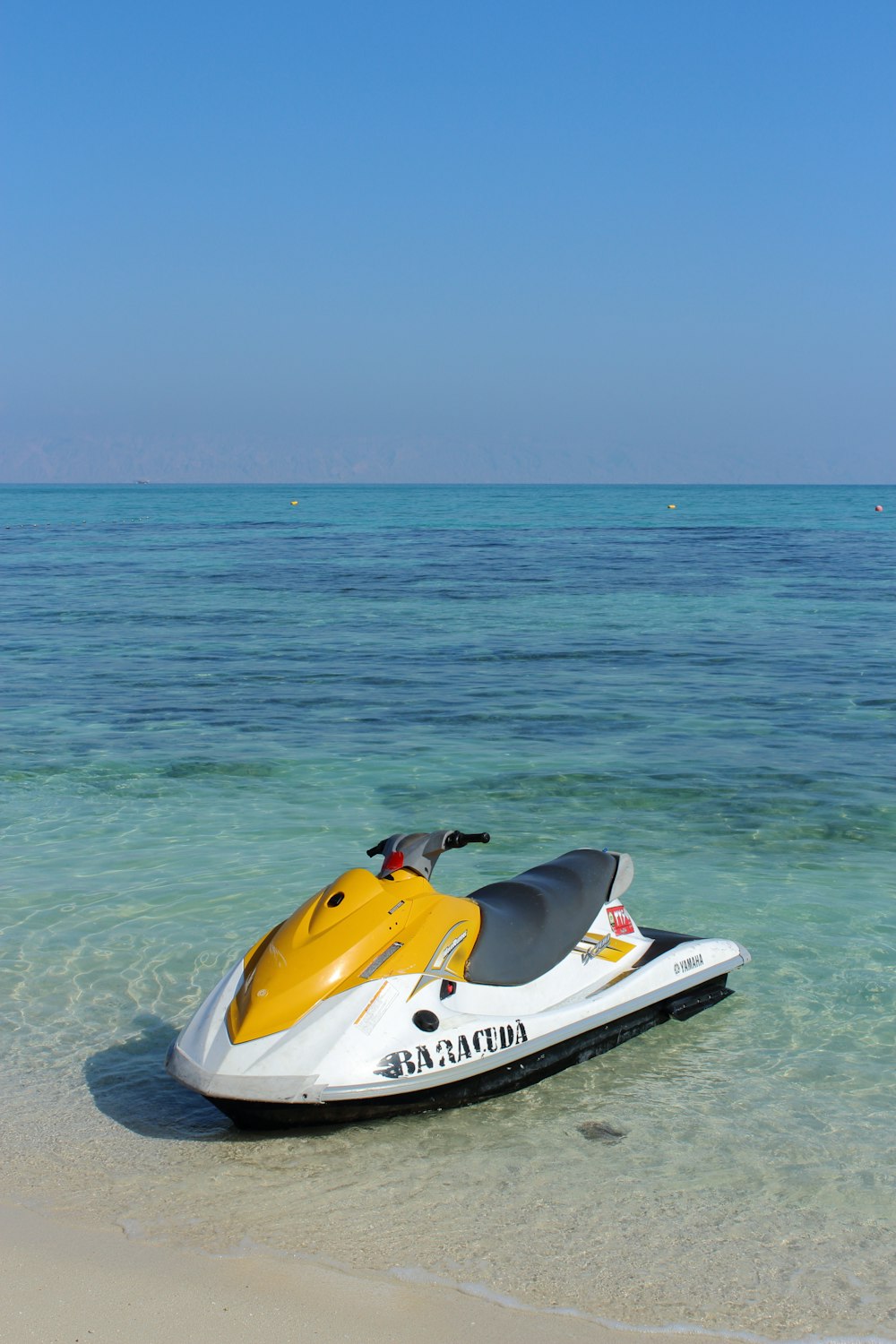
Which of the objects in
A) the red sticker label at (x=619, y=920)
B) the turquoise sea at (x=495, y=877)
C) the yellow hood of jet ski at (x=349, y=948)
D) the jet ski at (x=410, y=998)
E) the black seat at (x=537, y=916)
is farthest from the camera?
the red sticker label at (x=619, y=920)

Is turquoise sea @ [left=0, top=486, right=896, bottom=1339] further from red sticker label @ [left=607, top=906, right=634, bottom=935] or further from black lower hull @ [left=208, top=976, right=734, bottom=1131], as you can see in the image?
red sticker label @ [left=607, top=906, right=634, bottom=935]

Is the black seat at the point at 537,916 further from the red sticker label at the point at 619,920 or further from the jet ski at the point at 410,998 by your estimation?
the red sticker label at the point at 619,920

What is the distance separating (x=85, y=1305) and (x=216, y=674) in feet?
44.4

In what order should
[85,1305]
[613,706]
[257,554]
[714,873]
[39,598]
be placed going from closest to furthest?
[85,1305]
[714,873]
[613,706]
[39,598]
[257,554]

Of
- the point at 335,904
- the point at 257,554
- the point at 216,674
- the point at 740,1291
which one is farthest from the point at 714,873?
the point at 257,554

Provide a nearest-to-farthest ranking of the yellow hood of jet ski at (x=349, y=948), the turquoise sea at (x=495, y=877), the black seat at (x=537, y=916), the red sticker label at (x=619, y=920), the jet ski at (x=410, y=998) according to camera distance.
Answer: the turquoise sea at (x=495, y=877)
the jet ski at (x=410, y=998)
the yellow hood of jet ski at (x=349, y=948)
the black seat at (x=537, y=916)
the red sticker label at (x=619, y=920)

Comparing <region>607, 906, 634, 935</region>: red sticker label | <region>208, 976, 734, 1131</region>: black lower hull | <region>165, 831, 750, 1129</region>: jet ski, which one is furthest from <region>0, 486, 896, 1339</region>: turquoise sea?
<region>607, 906, 634, 935</region>: red sticker label

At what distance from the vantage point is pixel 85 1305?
376 centimetres

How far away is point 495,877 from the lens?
8336 millimetres

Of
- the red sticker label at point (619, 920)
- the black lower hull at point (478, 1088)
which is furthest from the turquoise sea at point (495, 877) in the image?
the red sticker label at point (619, 920)

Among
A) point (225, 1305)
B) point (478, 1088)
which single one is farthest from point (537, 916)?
point (225, 1305)

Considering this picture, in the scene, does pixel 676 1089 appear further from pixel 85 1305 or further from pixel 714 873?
pixel 714 873

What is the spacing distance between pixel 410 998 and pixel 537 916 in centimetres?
83

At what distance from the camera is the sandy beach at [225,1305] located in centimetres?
366
